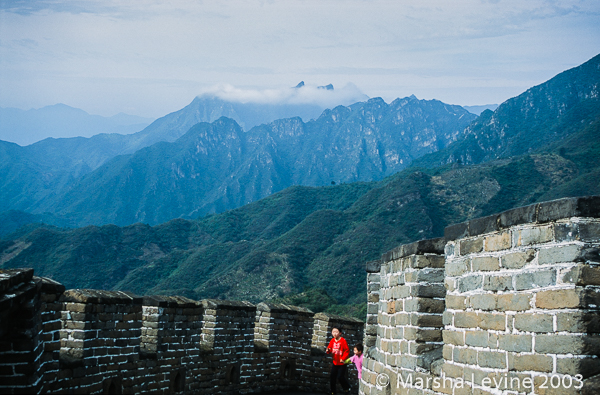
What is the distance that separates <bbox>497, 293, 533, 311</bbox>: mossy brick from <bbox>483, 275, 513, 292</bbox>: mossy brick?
0.05 m

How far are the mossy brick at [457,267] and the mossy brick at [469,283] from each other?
0.06m

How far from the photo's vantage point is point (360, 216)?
70875mm

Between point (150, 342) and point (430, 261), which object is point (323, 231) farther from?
point (430, 261)

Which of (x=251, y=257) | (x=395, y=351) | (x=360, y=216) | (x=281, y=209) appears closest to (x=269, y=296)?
(x=251, y=257)

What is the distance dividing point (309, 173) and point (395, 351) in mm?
141116

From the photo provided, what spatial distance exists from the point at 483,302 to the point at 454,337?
52cm

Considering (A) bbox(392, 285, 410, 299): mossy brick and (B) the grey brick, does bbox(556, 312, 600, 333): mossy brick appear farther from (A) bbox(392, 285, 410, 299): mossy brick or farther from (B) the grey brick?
(A) bbox(392, 285, 410, 299): mossy brick

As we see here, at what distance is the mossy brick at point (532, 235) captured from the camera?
3.95 metres

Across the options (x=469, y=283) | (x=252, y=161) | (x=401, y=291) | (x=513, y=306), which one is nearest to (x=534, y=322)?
(x=513, y=306)

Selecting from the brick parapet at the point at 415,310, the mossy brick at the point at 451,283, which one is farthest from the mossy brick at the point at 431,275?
the mossy brick at the point at 451,283

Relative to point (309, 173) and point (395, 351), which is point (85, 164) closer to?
point (309, 173)

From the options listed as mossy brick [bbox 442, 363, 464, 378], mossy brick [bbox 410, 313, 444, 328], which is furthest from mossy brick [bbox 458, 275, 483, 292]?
mossy brick [bbox 410, 313, 444, 328]

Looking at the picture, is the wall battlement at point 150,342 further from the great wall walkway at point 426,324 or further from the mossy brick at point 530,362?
the mossy brick at point 530,362

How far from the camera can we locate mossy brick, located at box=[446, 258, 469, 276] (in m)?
4.87
